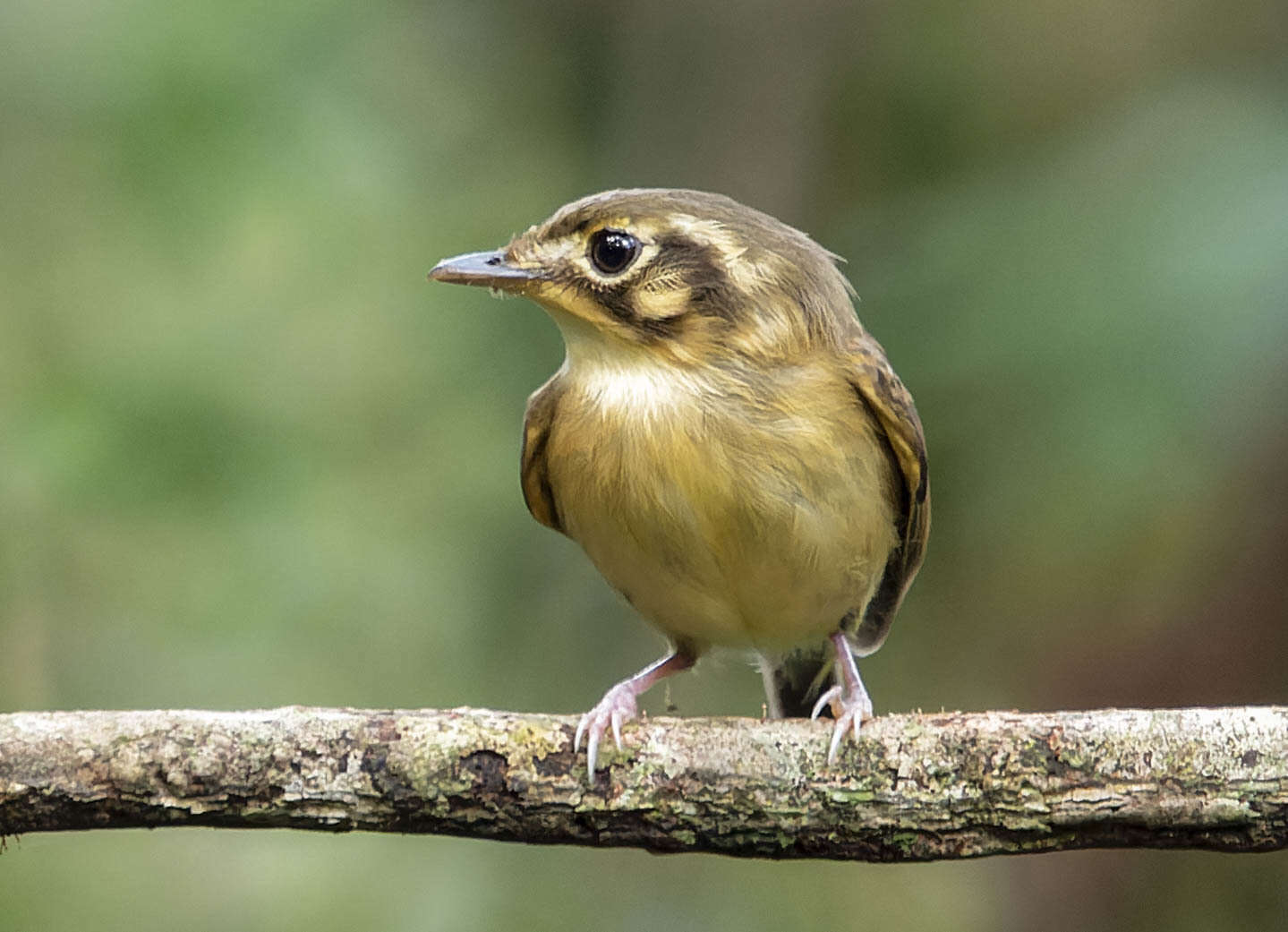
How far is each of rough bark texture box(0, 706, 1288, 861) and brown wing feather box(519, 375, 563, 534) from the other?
1166mm

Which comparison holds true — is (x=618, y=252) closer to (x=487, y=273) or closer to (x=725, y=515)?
(x=487, y=273)

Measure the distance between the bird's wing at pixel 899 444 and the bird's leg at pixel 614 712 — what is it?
0.78 meters

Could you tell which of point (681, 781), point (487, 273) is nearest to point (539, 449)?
point (487, 273)

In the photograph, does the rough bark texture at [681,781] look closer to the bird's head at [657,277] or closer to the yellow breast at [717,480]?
the yellow breast at [717,480]

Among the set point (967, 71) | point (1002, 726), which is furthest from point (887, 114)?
point (1002, 726)

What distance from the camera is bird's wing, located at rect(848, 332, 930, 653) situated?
4.82 metres

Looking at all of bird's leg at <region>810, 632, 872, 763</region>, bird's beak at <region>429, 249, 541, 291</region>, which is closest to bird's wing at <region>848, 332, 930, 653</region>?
bird's leg at <region>810, 632, 872, 763</region>

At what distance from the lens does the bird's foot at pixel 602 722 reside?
391 centimetres

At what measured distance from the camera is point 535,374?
7.36m

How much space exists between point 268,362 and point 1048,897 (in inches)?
160

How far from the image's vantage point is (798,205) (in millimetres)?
7840

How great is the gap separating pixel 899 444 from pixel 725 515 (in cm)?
73

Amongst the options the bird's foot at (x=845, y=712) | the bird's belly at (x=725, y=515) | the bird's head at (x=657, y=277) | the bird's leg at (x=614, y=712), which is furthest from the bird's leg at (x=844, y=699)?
the bird's head at (x=657, y=277)

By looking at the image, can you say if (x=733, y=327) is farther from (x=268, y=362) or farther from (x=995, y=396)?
(x=268, y=362)
